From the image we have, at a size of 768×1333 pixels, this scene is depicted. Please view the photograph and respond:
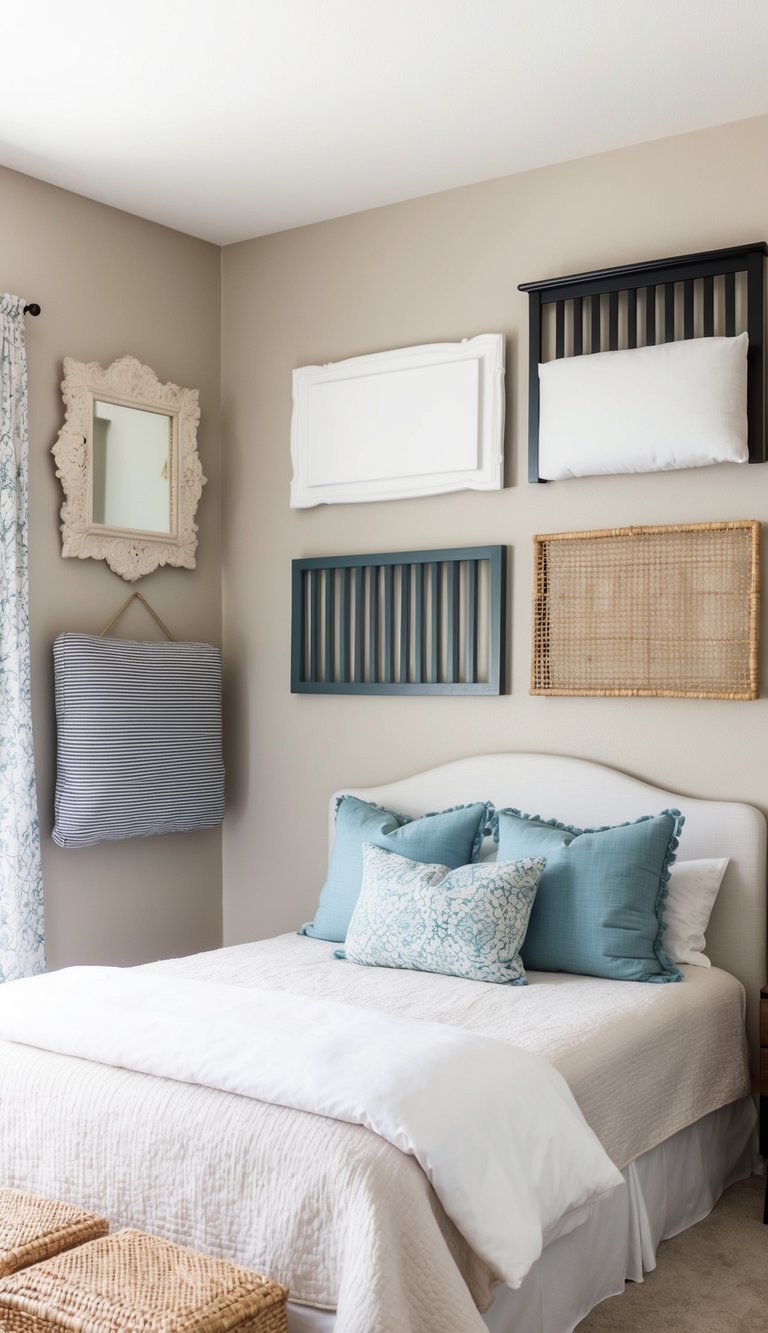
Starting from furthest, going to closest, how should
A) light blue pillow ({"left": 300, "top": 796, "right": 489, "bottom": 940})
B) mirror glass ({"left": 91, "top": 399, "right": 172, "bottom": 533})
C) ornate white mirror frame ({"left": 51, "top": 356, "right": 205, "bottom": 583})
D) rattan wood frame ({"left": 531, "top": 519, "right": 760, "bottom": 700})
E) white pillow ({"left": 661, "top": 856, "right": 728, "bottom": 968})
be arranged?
mirror glass ({"left": 91, "top": 399, "right": 172, "bottom": 533}), ornate white mirror frame ({"left": 51, "top": 356, "right": 205, "bottom": 583}), light blue pillow ({"left": 300, "top": 796, "right": 489, "bottom": 940}), rattan wood frame ({"left": 531, "top": 519, "right": 760, "bottom": 700}), white pillow ({"left": 661, "top": 856, "right": 728, "bottom": 968})

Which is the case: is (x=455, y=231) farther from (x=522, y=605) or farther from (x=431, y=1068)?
(x=431, y=1068)

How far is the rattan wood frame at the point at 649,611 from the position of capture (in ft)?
10.8

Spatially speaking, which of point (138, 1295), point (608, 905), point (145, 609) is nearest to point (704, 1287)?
point (608, 905)

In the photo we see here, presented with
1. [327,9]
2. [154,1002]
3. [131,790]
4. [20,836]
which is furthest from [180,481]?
[154,1002]

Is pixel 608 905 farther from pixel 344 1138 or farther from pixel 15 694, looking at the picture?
pixel 15 694

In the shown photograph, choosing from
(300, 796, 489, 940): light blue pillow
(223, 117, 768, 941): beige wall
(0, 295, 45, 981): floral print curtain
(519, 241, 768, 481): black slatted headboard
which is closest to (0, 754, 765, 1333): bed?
(300, 796, 489, 940): light blue pillow

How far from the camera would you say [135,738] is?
379 cm

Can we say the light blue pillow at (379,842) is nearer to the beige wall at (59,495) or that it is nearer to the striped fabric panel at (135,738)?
the striped fabric panel at (135,738)

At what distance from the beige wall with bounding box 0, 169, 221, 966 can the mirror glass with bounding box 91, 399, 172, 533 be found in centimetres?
15

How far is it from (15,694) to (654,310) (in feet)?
6.84

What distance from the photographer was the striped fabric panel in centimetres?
365

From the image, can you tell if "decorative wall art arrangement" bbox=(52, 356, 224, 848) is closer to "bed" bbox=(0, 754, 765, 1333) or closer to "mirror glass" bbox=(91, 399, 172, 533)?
"mirror glass" bbox=(91, 399, 172, 533)

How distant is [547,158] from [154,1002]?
258 cm

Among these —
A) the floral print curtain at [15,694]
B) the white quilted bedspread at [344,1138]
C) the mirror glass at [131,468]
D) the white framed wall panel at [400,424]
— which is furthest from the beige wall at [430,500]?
the floral print curtain at [15,694]
